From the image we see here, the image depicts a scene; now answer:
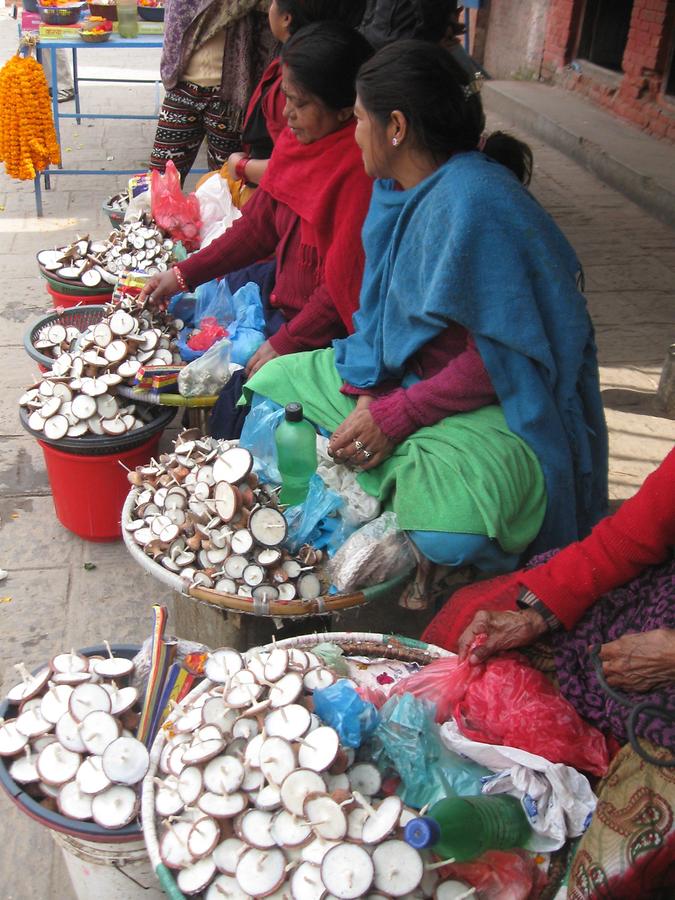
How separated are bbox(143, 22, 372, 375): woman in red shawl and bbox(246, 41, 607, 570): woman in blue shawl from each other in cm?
27

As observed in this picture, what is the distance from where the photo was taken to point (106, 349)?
2977 mm

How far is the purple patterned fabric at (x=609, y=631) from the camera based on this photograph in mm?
1692

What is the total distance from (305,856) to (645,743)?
635 millimetres

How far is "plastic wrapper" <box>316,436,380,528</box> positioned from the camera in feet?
7.51

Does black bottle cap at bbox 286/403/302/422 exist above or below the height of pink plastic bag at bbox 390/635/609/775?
above

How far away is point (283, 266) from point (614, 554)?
1.76 m

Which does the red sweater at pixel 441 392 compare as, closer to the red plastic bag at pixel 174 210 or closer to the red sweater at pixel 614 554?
the red sweater at pixel 614 554

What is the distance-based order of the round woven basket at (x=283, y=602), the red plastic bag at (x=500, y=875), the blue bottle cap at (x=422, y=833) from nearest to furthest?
the blue bottle cap at (x=422, y=833) < the red plastic bag at (x=500, y=875) < the round woven basket at (x=283, y=602)

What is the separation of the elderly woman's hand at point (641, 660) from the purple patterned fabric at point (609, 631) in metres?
0.03

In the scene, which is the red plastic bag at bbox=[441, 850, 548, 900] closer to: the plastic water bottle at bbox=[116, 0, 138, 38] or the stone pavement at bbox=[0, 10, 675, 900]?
the stone pavement at bbox=[0, 10, 675, 900]

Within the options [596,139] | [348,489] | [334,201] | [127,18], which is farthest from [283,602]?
[596,139]

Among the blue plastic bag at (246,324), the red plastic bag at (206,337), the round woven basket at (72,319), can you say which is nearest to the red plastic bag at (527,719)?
the blue plastic bag at (246,324)

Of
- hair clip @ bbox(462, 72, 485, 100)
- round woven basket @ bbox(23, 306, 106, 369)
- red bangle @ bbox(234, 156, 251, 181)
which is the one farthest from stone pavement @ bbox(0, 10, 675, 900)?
hair clip @ bbox(462, 72, 485, 100)

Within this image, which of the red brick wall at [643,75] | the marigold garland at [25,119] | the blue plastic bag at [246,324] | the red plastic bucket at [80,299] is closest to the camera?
the blue plastic bag at [246,324]
